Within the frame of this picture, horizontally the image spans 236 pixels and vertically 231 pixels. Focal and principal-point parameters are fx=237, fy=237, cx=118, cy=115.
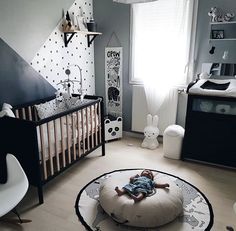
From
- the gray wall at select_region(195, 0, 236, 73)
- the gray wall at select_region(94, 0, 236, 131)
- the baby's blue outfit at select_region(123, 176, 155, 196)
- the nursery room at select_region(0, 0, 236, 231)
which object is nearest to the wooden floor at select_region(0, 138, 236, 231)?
the nursery room at select_region(0, 0, 236, 231)

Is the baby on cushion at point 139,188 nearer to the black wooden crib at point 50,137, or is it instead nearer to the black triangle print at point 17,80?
the black wooden crib at point 50,137

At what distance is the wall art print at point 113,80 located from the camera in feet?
11.6

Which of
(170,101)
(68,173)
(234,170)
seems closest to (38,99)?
(68,173)

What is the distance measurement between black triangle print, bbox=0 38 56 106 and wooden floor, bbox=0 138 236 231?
3.15ft

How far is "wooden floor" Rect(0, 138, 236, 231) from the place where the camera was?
6.20 feet

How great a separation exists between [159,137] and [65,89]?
5.06 ft

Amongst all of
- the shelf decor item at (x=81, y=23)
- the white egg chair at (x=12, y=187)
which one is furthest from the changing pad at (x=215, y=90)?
the white egg chair at (x=12, y=187)

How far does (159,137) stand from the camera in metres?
3.57

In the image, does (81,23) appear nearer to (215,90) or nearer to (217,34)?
(217,34)

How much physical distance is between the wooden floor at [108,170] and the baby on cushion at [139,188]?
1.46 ft

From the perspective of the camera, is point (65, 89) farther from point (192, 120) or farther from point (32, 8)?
point (192, 120)

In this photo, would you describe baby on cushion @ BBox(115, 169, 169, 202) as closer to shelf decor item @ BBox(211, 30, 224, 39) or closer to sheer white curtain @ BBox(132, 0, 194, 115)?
sheer white curtain @ BBox(132, 0, 194, 115)

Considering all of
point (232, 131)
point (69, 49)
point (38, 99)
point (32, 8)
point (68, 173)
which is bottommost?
point (68, 173)

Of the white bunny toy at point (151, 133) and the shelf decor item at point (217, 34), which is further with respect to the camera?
the white bunny toy at point (151, 133)
